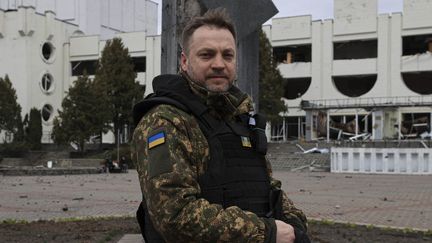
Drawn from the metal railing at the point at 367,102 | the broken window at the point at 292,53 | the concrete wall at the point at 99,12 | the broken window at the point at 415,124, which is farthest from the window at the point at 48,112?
the broken window at the point at 415,124

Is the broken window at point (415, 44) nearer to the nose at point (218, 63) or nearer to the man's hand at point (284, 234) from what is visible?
the nose at point (218, 63)

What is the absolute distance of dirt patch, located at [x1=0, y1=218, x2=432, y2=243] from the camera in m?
7.01

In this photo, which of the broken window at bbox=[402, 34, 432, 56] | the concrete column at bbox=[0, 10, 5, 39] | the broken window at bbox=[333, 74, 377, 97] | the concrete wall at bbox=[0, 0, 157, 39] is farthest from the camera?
the concrete wall at bbox=[0, 0, 157, 39]

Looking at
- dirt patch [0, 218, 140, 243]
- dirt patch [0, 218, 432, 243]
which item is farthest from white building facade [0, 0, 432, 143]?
dirt patch [0, 218, 140, 243]

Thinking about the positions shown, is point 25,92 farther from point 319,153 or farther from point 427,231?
point 427,231

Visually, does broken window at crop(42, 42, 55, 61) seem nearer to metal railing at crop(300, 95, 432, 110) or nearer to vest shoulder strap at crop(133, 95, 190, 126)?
metal railing at crop(300, 95, 432, 110)

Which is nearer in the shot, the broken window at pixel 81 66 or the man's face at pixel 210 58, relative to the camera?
the man's face at pixel 210 58

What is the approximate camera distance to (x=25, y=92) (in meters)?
54.9

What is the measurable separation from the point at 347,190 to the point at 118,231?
10487mm

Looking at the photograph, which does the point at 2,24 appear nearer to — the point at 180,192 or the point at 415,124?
the point at 415,124

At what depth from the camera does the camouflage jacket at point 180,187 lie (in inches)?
76.9

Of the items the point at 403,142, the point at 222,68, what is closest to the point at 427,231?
the point at 222,68

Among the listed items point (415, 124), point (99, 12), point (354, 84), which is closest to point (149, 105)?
point (415, 124)

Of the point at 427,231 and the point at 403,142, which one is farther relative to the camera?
the point at 403,142
